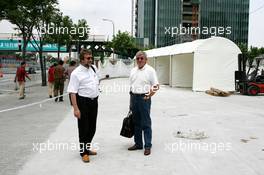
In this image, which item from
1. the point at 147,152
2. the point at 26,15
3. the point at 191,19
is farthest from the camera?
the point at 191,19

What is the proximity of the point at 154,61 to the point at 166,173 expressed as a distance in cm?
2472

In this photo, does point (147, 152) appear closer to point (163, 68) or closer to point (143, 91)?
point (143, 91)

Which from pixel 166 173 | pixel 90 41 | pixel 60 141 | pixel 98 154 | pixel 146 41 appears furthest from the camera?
pixel 146 41

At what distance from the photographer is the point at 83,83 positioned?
5.73 meters

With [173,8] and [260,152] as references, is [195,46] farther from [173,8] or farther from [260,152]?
[173,8]

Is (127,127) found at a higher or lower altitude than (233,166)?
higher

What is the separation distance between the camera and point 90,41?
58531mm

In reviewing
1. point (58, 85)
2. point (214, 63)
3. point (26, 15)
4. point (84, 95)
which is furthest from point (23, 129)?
point (26, 15)

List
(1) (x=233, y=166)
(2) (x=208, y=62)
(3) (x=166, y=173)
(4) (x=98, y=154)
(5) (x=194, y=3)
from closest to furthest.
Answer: (3) (x=166, y=173) < (1) (x=233, y=166) < (4) (x=98, y=154) < (2) (x=208, y=62) < (5) (x=194, y=3)

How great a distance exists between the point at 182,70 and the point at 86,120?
19816mm

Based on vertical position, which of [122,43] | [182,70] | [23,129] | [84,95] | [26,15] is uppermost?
[122,43]

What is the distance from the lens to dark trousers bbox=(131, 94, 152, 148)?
20.5ft

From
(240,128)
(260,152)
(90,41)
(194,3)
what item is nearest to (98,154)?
(260,152)

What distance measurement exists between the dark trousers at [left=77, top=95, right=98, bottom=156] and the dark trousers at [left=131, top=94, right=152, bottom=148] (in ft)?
2.58
